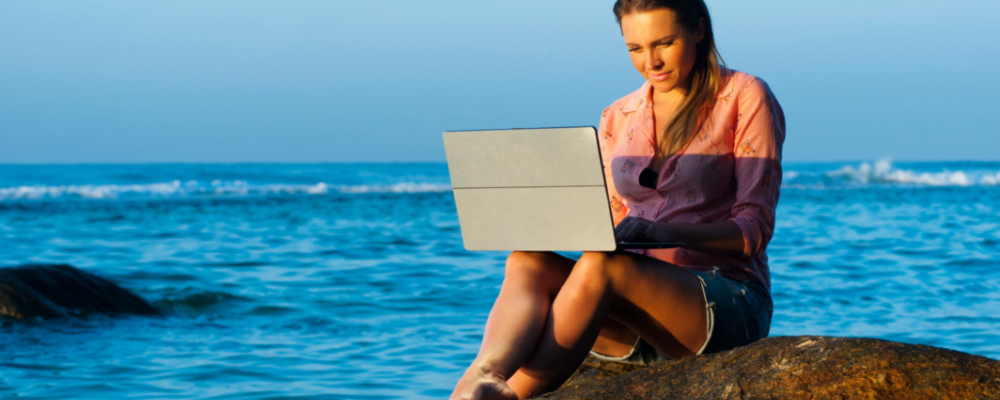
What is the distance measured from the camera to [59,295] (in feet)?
16.9

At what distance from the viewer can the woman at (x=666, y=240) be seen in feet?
6.91

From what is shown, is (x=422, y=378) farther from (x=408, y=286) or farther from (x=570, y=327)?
(x=408, y=286)

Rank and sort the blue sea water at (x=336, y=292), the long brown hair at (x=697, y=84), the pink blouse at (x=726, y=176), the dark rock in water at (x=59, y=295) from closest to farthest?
1. the pink blouse at (x=726, y=176)
2. the long brown hair at (x=697, y=84)
3. the blue sea water at (x=336, y=292)
4. the dark rock in water at (x=59, y=295)

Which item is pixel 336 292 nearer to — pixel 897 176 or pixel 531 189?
pixel 531 189

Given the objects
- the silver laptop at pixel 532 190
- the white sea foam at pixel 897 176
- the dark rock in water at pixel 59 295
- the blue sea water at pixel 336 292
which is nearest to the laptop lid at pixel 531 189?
the silver laptop at pixel 532 190

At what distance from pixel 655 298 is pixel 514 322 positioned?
36 centimetres

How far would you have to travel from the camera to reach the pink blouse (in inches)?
91.0

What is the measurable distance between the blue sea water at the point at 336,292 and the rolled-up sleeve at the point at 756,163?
1888mm

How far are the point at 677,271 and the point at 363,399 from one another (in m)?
1.92

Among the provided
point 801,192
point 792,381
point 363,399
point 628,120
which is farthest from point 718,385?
point 801,192

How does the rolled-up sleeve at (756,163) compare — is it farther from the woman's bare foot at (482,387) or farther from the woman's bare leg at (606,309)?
the woman's bare foot at (482,387)

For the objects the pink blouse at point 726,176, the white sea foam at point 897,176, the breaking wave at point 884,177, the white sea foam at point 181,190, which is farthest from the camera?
the white sea foam at point 897,176

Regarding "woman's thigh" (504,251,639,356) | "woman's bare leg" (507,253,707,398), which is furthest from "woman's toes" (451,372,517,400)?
"woman's thigh" (504,251,639,356)

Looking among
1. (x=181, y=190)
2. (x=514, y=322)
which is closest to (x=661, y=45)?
(x=514, y=322)
